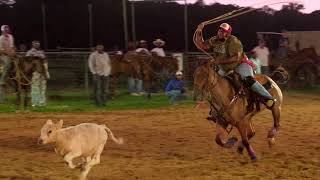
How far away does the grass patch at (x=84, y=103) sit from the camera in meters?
20.0

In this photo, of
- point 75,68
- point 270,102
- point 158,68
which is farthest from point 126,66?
point 270,102

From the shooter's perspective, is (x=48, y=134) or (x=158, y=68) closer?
(x=48, y=134)

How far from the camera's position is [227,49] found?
1090 centimetres

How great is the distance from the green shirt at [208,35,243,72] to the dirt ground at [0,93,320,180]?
5.50 ft

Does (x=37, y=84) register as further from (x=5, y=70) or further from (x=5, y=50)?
(x=5, y=50)

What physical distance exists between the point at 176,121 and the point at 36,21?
122 feet

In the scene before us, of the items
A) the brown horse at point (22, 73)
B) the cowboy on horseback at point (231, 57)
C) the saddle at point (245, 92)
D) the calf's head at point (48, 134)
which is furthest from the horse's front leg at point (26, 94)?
the calf's head at point (48, 134)

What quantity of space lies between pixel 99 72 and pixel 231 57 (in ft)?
35.2

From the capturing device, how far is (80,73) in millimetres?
26953

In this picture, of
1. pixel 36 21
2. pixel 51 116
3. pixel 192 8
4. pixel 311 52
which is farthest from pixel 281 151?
pixel 192 8

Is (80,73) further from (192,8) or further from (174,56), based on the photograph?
(192,8)

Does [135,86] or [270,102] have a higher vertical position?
[270,102]

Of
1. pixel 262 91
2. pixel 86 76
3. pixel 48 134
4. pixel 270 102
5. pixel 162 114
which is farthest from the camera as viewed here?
pixel 86 76

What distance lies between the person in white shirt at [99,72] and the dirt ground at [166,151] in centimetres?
293
